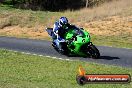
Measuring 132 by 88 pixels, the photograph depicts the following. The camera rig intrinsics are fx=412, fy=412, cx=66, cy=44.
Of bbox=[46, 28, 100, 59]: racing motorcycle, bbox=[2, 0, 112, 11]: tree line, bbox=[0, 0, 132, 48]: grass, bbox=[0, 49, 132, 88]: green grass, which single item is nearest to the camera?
bbox=[0, 49, 132, 88]: green grass

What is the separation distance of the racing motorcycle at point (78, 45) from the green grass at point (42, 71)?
5.45 feet

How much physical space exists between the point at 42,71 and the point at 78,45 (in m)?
4.42

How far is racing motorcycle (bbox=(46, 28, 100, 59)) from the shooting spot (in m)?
18.1

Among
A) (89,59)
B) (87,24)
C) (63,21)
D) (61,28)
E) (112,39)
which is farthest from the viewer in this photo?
(87,24)

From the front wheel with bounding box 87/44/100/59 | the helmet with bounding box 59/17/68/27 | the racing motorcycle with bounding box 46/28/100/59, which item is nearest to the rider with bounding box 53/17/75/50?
the helmet with bounding box 59/17/68/27

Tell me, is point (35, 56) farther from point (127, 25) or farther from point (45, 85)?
point (127, 25)

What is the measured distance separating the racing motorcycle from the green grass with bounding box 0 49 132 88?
1661mm

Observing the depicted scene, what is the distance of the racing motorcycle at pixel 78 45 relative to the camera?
713 inches

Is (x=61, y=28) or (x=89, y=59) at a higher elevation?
(x=61, y=28)

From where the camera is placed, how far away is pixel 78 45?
60.2 ft

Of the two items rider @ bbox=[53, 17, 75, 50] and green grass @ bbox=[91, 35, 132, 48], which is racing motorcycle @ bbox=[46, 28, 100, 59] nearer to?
rider @ bbox=[53, 17, 75, 50]

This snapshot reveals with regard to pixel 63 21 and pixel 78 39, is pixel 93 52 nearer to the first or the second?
pixel 78 39

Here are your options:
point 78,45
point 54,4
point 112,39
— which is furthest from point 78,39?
point 54,4

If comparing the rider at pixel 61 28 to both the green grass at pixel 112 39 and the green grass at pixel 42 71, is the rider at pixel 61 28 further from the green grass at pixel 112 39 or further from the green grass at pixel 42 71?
the green grass at pixel 112 39
